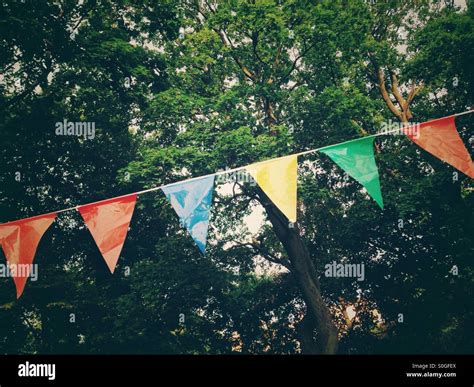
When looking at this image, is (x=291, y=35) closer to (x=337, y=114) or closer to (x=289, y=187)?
(x=337, y=114)

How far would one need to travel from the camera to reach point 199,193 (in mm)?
6141

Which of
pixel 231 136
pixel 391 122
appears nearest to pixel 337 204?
pixel 391 122

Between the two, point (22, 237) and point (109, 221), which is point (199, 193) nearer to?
point (109, 221)

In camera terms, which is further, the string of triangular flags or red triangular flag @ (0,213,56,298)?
red triangular flag @ (0,213,56,298)

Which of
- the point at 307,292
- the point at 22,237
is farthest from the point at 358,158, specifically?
the point at 307,292

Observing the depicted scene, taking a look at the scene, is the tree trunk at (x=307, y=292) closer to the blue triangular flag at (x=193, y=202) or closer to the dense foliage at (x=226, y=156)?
the dense foliage at (x=226, y=156)

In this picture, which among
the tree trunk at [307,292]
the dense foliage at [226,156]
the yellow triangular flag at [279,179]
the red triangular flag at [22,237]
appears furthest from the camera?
the tree trunk at [307,292]

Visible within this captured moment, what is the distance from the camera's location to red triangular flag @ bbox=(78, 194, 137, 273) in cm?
612

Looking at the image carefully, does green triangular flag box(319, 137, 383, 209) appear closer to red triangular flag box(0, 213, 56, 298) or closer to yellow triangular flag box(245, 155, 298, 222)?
yellow triangular flag box(245, 155, 298, 222)

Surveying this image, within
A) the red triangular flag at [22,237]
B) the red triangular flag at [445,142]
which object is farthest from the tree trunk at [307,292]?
the red triangular flag at [22,237]

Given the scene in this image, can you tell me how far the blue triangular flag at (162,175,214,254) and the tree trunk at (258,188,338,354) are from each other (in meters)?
6.94

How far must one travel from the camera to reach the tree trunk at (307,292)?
12.6 meters

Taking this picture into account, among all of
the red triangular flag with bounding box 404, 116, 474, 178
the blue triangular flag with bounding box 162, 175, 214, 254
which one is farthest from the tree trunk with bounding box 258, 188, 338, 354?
the red triangular flag with bounding box 404, 116, 474, 178
